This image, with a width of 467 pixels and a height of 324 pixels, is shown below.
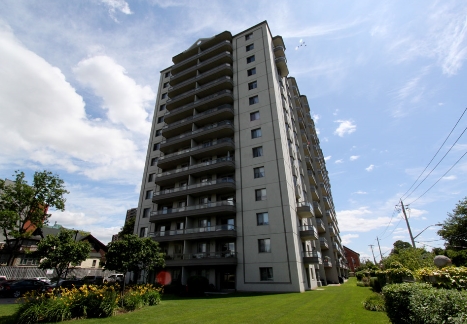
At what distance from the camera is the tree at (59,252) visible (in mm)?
15430

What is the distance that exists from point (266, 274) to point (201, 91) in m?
29.2

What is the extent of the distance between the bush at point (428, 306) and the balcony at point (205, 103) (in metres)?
32.4

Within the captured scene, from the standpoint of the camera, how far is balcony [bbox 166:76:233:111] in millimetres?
37656

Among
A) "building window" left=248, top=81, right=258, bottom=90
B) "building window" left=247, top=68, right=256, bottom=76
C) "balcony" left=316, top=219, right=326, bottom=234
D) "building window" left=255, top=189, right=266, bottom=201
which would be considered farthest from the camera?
"balcony" left=316, top=219, right=326, bottom=234

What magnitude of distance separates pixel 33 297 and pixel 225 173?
2355 cm

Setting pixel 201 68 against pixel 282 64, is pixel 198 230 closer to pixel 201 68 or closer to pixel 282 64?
pixel 201 68

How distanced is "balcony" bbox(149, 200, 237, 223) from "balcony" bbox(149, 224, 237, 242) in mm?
1816

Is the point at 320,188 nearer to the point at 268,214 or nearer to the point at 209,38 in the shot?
the point at 268,214

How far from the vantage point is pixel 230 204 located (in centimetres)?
2934

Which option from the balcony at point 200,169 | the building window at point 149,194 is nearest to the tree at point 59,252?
the balcony at point 200,169

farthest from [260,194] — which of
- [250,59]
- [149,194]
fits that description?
[250,59]

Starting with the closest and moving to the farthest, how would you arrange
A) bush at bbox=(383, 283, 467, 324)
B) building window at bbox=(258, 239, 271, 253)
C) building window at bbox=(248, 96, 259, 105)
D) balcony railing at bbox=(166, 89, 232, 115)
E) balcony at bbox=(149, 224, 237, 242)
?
bush at bbox=(383, 283, 467, 324) < building window at bbox=(258, 239, 271, 253) < balcony at bbox=(149, 224, 237, 242) < building window at bbox=(248, 96, 259, 105) < balcony railing at bbox=(166, 89, 232, 115)

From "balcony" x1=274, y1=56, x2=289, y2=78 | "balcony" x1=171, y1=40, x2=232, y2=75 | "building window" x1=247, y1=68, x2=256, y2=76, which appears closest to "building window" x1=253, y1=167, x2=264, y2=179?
"building window" x1=247, y1=68, x2=256, y2=76

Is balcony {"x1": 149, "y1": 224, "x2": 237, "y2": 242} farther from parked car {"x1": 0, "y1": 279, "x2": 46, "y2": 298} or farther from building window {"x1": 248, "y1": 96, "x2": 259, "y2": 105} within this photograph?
building window {"x1": 248, "y1": 96, "x2": 259, "y2": 105}
